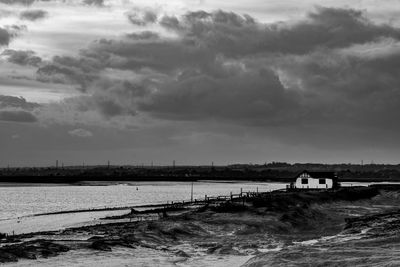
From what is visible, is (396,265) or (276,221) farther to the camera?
(276,221)

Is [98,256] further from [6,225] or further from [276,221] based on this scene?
[6,225]

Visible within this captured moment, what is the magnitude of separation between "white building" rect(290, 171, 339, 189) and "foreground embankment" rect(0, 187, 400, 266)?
5099 centimetres

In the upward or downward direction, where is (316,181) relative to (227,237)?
upward

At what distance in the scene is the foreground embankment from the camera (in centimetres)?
4072

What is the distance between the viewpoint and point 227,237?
56562 millimetres

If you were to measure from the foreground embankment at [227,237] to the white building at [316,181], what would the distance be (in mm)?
50992

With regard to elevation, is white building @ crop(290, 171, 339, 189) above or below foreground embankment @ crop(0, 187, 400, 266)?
above

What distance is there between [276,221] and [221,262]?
28295 millimetres

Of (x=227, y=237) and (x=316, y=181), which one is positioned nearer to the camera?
(x=227, y=237)

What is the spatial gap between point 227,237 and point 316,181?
9068 cm

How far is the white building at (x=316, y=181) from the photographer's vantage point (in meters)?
142

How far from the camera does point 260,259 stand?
1387 inches

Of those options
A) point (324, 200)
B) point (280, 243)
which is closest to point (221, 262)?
point (280, 243)

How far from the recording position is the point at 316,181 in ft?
470
